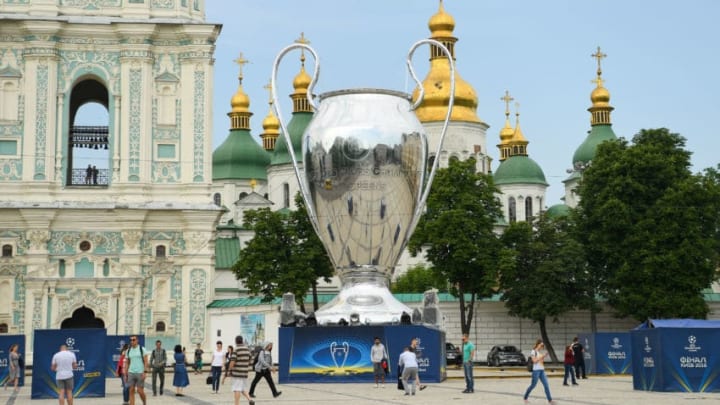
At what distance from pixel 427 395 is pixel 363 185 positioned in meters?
5.43

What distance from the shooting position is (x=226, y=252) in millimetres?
75938

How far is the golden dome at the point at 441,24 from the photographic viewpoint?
91.3 m

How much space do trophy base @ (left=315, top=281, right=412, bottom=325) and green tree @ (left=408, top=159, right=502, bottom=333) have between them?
74.3ft

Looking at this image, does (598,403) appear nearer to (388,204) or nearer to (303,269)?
(388,204)

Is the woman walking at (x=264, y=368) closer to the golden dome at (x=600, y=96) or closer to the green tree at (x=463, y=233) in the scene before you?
the green tree at (x=463, y=233)

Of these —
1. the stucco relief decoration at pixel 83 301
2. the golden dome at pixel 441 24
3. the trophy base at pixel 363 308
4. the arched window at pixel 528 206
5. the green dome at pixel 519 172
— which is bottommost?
the trophy base at pixel 363 308

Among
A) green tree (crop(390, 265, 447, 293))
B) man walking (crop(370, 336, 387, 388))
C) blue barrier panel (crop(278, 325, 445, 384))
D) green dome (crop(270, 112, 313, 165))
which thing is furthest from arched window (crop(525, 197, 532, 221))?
man walking (crop(370, 336, 387, 388))

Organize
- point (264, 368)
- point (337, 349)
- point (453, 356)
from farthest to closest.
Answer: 1. point (453, 356)
2. point (337, 349)
3. point (264, 368)

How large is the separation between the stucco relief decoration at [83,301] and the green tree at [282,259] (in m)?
5.80

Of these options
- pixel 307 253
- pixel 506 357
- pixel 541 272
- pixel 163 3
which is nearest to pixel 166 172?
pixel 307 253

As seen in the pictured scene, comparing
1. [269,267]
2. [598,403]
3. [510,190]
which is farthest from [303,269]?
[510,190]

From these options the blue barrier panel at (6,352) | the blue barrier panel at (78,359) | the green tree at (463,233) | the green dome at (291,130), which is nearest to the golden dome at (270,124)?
the green dome at (291,130)

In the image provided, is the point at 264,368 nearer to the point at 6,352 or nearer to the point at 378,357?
the point at 378,357

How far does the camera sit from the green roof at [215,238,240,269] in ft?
243
